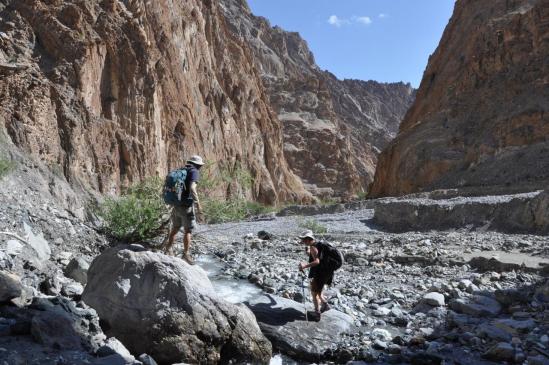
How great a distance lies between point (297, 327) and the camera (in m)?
6.27

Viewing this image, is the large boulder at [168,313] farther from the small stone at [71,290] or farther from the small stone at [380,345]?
the small stone at [380,345]

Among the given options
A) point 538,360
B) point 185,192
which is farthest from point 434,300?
point 185,192

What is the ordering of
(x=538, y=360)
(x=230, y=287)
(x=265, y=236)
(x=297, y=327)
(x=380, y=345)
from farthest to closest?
1. (x=265, y=236)
2. (x=230, y=287)
3. (x=297, y=327)
4. (x=380, y=345)
5. (x=538, y=360)

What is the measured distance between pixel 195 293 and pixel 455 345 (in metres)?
3.28

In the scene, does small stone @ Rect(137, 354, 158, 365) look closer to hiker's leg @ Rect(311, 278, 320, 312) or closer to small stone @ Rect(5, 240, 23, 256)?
hiker's leg @ Rect(311, 278, 320, 312)

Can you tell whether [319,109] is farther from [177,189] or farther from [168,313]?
[168,313]

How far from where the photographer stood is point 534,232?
15.9 m

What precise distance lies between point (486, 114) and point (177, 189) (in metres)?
29.6

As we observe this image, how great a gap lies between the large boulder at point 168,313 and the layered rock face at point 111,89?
15779 mm

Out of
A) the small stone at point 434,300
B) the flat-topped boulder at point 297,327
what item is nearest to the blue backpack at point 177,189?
the flat-topped boulder at point 297,327

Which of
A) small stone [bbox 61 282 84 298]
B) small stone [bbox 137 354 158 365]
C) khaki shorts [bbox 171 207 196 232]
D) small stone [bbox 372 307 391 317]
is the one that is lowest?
small stone [bbox 372 307 391 317]

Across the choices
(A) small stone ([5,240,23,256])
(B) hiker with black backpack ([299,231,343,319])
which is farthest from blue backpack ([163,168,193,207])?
(A) small stone ([5,240,23,256])

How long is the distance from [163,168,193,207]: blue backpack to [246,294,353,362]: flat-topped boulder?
1.86 m

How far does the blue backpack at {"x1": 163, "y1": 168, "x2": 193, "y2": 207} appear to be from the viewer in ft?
22.8
